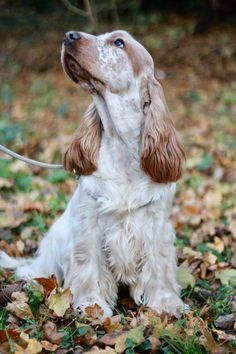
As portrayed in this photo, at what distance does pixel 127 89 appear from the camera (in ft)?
13.6

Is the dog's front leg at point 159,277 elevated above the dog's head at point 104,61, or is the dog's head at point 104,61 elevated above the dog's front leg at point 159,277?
the dog's head at point 104,61

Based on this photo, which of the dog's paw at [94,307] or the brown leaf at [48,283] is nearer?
the dog's paw at [94,307]

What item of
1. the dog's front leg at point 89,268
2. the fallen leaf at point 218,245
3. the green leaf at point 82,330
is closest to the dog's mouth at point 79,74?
the dog's front leg at point 89,268

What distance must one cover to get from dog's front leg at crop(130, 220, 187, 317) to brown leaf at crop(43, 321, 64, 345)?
84cm

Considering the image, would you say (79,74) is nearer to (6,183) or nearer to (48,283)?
(48,283)

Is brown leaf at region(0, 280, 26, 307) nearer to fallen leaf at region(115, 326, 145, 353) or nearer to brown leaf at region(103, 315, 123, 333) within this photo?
brown leaf at region(103, 315, 123, 333)

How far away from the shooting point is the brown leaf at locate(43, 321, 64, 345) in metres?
3.60

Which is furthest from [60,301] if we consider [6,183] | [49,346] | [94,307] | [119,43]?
[6,183]

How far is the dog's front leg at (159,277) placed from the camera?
4246 millimetres

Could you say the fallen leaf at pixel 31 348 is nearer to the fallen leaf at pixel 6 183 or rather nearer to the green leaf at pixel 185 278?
the green leaf at pixel 185 278

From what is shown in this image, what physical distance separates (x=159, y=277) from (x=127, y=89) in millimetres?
1228

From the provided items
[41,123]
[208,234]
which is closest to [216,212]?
[208,234]

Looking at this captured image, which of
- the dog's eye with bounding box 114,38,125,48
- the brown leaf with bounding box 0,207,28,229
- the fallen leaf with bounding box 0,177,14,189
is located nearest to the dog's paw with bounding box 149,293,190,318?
the dog's eye with bounding box 114,38,125,48

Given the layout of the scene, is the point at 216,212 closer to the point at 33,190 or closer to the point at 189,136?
the point at 33,190
